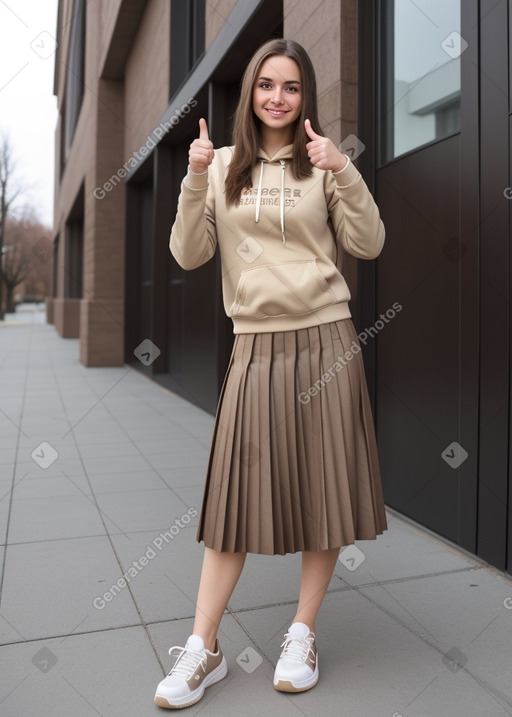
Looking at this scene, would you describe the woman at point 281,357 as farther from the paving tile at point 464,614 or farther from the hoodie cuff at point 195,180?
the paving tile at point 464,614

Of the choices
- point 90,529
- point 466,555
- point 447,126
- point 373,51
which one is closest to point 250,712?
point 466,555

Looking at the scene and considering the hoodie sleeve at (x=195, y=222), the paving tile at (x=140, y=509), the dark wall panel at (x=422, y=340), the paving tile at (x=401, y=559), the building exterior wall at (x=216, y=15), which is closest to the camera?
the hoodie sleeve at (x=195, y=222)

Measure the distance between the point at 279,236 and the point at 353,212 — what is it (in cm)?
22

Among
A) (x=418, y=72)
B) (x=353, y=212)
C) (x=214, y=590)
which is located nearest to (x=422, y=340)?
(x=418, y=72)

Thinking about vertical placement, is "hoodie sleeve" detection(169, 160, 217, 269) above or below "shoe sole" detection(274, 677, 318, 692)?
above

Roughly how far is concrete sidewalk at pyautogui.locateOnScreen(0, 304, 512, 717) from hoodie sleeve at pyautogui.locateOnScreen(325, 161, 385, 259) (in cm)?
127

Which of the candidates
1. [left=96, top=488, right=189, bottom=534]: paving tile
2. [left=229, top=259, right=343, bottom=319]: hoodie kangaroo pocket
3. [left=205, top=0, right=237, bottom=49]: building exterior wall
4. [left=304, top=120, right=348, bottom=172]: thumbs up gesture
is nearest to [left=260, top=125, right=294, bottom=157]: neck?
[left=304, top=120, right=348, bottom=172]: thumbs up gesture

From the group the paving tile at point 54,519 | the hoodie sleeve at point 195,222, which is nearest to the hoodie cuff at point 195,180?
the hoodie sleeve at point 195,222

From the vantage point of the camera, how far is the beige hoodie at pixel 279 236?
6.48ft

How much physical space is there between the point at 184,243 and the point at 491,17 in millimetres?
1839

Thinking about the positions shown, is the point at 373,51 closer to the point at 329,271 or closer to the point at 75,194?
the point at 329,271

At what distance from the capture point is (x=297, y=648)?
6.73 ft

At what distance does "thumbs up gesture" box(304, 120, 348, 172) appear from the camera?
184 centimetres

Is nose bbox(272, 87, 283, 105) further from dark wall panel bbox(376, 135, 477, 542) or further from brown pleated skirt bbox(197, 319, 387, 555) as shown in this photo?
dark wall panel bbox(376, 135, 477, 542)
